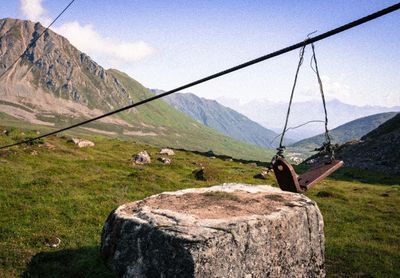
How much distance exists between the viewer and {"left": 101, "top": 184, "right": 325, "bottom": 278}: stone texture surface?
353 inches

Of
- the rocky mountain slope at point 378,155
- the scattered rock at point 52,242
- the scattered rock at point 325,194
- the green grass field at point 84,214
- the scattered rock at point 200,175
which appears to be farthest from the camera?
the rocky mountain slope at point 378,155

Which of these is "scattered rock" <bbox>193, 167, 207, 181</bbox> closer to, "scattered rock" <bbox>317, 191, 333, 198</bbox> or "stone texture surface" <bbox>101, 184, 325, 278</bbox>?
"scattered rock" <bbox>317, 191, 333, 198</bbox>

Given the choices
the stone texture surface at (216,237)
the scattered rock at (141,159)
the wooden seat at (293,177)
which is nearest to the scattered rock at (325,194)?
the scattered rock at (141,159)

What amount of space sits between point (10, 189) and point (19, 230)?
629 cm

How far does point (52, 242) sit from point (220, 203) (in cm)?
710

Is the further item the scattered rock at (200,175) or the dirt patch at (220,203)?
the scattered rock at (200,175)

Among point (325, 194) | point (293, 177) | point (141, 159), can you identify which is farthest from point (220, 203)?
point (141, 159)

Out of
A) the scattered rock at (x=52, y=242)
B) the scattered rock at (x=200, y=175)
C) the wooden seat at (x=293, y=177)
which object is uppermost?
the wooden seat at (x=293, y=177)

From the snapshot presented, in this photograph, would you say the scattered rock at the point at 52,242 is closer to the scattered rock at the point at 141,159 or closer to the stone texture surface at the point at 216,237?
the stone texture surface at the point at 216,237

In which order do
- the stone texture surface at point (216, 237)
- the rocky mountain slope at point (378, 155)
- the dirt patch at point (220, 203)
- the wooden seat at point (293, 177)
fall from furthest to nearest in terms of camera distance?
1. the rocky mountain slope at point (378, 155)
2. the dirt patch at point (220, 203)
3. the wooden seat at point (293, 177)
4. the stone texture surface at point (216, 237)

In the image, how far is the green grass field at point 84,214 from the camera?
13.1 m

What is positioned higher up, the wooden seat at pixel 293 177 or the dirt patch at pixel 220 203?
the wooden seat at pixel 293 177

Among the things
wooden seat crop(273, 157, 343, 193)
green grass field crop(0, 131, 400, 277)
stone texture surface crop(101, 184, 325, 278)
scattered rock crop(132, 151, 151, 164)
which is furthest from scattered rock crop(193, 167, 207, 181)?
wooden seat crop(273, 157, 343, 193)

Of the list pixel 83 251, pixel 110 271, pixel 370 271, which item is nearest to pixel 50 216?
pixel 83 251
